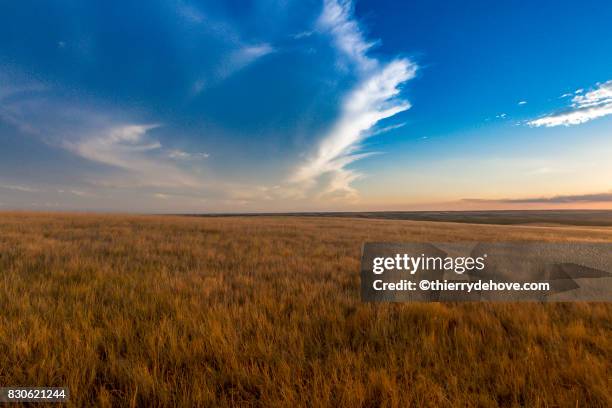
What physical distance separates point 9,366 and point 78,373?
73 cm

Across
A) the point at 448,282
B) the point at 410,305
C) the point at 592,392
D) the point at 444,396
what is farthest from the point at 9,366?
the point at 448,282

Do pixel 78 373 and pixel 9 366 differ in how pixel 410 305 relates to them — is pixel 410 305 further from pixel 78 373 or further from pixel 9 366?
pixel 9 366

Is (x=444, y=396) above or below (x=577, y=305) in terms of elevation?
above

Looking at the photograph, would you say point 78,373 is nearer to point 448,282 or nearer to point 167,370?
point 167,370

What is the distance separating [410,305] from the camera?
153 inches

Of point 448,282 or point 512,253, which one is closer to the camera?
point 448,282

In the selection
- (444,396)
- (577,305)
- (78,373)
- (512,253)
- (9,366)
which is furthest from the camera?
(512,253)

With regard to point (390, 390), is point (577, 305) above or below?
below

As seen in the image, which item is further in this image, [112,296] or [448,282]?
[448,282]

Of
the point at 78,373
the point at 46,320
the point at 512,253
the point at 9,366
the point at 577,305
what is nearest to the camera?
the point at 78,373

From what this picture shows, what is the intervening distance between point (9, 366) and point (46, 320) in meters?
0.90

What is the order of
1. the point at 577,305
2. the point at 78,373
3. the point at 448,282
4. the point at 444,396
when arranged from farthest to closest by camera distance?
the point at 448,282
the point at 577,305
the point at 78,373
the point at 444,396

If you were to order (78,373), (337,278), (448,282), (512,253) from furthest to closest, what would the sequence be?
(512,253) < (337,278) < (448,282) < (78,373)

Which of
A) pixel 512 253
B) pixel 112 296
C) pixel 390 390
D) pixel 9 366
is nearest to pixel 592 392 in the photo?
pixel 390 390
